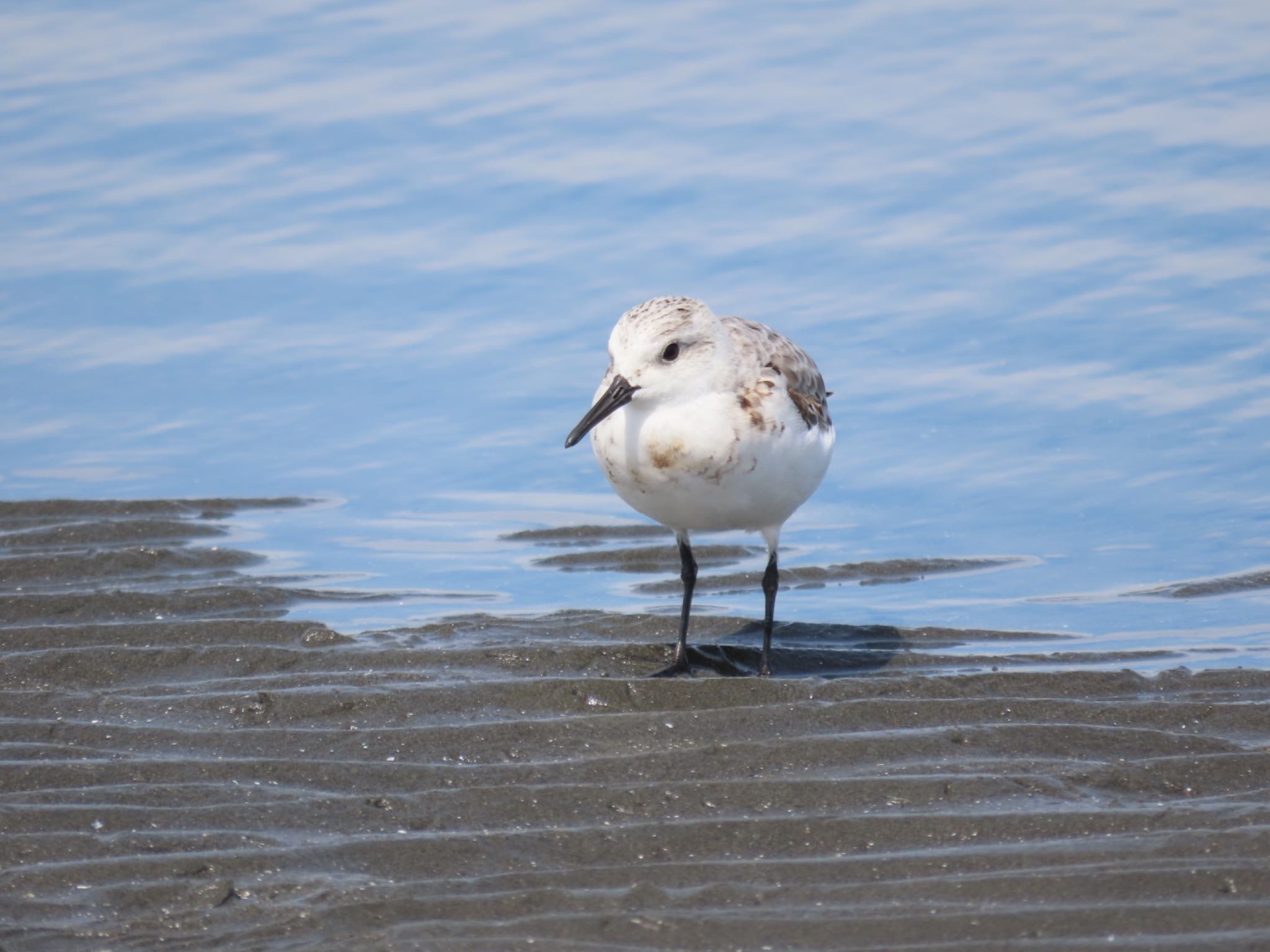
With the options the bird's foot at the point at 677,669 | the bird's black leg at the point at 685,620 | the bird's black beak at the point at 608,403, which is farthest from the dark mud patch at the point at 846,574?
the bird's black beak at the point at 608,403

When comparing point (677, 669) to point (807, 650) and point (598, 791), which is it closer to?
point (807, 650)

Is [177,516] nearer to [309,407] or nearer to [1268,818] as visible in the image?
[309,407]

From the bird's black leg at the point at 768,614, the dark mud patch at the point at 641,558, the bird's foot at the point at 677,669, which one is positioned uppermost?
the dark mud patch at the point at 641,558

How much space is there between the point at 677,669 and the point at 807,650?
27.9 inches

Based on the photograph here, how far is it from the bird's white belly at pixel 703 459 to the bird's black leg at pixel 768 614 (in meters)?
0.40

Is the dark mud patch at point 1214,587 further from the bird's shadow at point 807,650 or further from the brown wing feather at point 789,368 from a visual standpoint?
the brown wing feather at point 789,368

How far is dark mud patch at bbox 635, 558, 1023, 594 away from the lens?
8.52 metres

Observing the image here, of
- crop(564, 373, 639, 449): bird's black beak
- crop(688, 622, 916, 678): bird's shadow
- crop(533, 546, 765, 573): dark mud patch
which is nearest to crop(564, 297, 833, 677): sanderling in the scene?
crop(564, 373, 639, 449): bird's black beak

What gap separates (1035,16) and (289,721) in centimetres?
1375

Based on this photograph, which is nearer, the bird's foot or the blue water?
the bird's foot

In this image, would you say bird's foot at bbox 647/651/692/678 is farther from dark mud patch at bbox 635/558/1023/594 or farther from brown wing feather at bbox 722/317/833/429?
dark mud patch at bbox 635/558/1023/594

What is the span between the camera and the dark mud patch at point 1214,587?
26.6 ft

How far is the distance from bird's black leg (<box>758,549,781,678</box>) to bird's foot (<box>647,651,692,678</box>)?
0.29 m

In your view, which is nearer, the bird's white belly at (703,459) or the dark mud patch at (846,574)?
the bird's white belly at (703,459)
